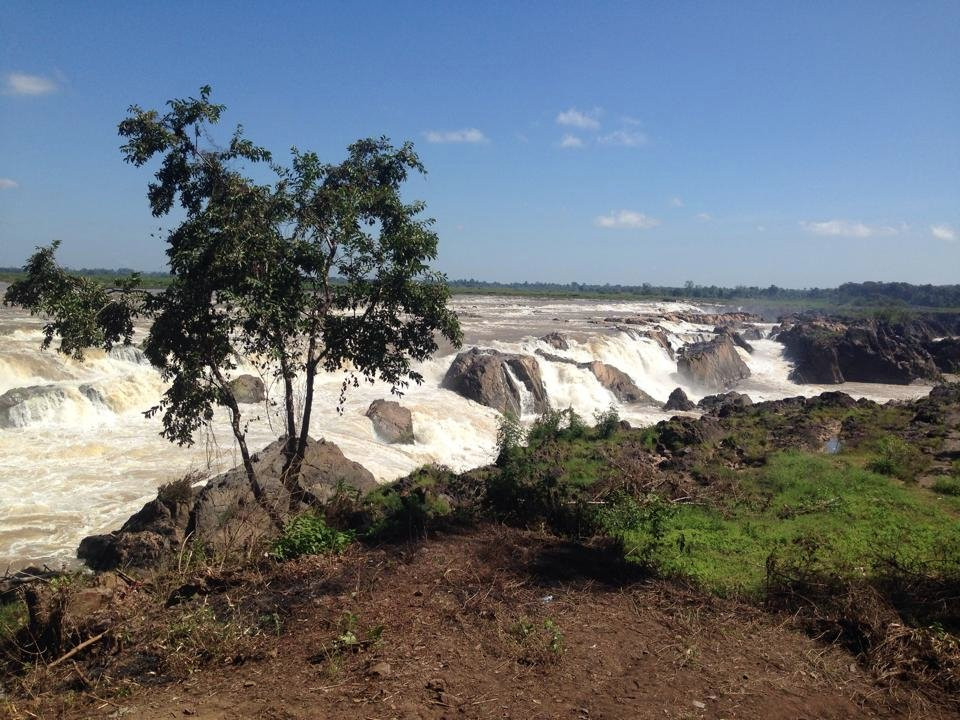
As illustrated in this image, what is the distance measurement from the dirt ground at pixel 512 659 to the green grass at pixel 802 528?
75cm

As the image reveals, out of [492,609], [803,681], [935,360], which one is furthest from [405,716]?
[935,360]

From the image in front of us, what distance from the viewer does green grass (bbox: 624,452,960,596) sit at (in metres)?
5.93

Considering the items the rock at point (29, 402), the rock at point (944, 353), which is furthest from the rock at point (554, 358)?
the rock at point (944, 353)

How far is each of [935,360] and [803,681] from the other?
3729 centimetres

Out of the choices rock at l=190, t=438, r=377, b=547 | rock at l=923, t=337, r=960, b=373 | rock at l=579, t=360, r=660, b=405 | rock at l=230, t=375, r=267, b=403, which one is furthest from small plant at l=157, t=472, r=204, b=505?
rock at l=923, t=337, r=960, b=373

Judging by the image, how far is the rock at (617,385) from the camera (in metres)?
24.6

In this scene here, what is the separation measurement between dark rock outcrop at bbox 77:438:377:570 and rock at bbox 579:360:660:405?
15.1m

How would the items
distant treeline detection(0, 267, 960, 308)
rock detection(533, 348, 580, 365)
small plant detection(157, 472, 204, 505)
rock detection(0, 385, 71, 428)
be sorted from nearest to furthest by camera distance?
small plant detection(157, 472, 204, 505) → rock detection(0, 385, 71, 428) → rock detection(533, 348, 580, 365) → distant treeline detection(0, 267, 960, 308)

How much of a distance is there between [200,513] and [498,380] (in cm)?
1296

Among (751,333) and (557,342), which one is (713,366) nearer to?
(557,342)

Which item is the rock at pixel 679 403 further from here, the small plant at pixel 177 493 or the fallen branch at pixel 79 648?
the fallen branch at pixel 79 648

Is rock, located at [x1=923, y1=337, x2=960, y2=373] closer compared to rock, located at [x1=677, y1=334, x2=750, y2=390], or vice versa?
rock, located at [x1=677, y1=334, x2=750, y2=390]

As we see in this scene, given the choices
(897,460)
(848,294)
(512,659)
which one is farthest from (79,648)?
(848,294)

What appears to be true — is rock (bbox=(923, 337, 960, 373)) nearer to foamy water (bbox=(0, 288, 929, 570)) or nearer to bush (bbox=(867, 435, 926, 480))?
foamy water (bbox=(0, 288, 929, 570))
